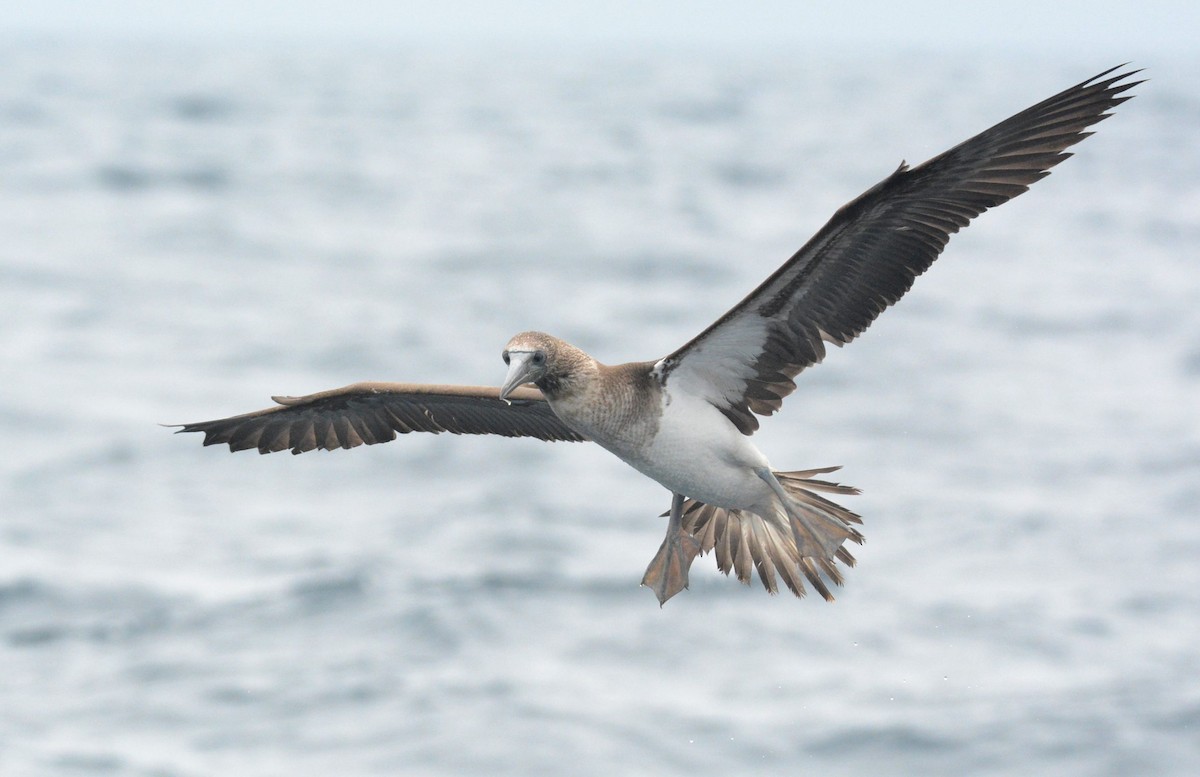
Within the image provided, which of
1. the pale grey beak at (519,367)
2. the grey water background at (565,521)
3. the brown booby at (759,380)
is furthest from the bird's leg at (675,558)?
the grey water background at (565,521)

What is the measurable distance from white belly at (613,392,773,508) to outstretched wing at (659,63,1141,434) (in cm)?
14

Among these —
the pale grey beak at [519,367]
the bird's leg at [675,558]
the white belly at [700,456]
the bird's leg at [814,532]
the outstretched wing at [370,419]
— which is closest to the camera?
the pale grey beak at [519,367]

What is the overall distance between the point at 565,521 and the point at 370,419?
10923mm

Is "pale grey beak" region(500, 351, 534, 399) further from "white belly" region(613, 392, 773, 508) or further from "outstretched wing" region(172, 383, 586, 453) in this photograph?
"outstretched wing" region(172, 383, 586, 453)

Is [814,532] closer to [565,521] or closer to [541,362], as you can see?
[541,362]

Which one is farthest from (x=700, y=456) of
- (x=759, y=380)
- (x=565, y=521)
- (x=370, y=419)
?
(x=565, y=521)

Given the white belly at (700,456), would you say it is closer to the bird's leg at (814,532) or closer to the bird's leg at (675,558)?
the bird's leg at (814,532)

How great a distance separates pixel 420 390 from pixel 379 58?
133 meters

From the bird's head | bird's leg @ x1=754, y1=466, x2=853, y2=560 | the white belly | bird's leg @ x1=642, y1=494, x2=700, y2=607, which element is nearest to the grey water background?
bird's leg @ x1=642, y1=494, x2=700, y2=607

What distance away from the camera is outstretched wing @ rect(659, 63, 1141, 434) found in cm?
743

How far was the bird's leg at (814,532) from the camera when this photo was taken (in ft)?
28.8

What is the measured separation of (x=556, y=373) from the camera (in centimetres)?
802

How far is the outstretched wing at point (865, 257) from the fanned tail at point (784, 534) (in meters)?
0.59

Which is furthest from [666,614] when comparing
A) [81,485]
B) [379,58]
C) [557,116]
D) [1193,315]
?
[379,58]
